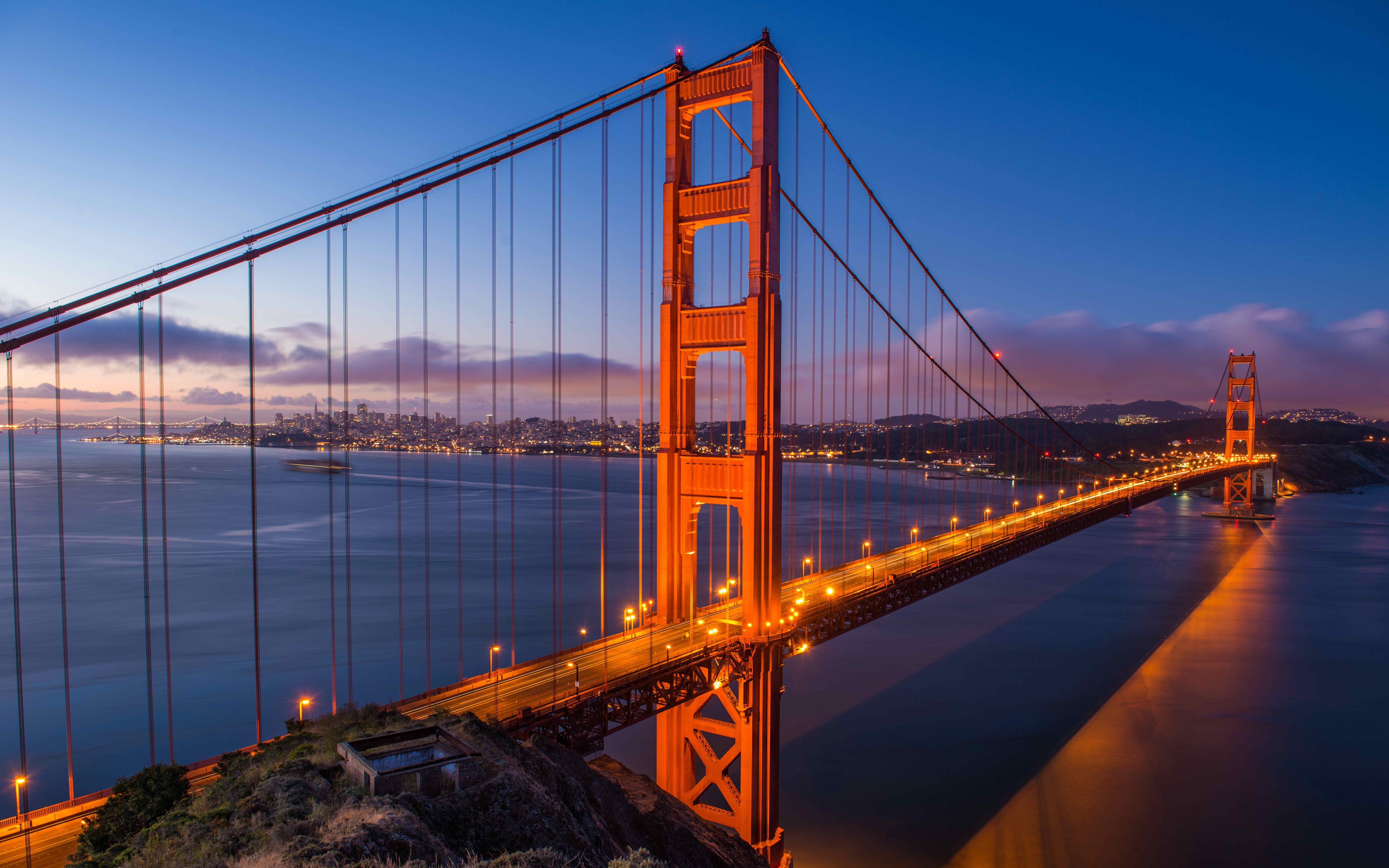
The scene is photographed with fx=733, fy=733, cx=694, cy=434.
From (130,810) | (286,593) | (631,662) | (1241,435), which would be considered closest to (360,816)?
(130,810)

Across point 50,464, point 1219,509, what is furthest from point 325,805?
point 50,464

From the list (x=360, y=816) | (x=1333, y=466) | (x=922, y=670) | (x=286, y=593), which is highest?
(x=360, y=816)

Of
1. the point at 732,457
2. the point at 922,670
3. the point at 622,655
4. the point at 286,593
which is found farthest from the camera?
the point at 286,593

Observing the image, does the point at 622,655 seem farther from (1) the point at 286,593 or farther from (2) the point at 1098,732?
(1) the point at 286,593

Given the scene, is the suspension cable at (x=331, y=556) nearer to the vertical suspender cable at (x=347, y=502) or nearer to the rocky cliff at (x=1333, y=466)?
the vertical suspender cable at (x=347, y=502)

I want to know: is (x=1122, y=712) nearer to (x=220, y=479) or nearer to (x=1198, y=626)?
(x=1198, y=626)

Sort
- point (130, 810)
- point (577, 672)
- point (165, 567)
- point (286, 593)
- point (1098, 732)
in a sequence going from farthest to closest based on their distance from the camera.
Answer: point (286, 593) → point (1098, 732) → point (577, 672) → point (165, 567) → point (130, 810)
